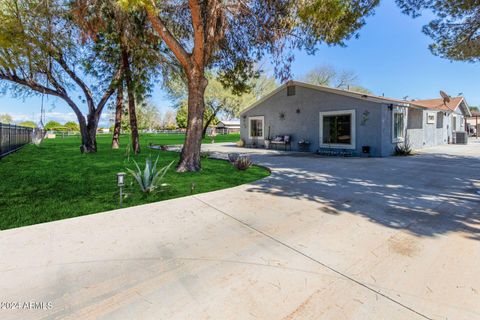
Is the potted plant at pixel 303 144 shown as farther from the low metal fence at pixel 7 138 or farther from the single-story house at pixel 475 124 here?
the single-story house at pixel 475 124

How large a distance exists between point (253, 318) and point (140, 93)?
49.1ft

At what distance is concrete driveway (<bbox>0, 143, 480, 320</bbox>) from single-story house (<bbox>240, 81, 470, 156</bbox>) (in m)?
8.10

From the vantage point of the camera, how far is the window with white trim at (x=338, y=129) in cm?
1289

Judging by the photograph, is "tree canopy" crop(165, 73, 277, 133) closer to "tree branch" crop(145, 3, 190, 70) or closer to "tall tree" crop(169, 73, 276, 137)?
"tall tree" crop(169, 73, 276, 137)

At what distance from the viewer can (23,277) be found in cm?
238

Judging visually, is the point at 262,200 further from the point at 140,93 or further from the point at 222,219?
the point at 140,93

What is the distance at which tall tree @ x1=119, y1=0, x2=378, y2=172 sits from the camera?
7.44 metres

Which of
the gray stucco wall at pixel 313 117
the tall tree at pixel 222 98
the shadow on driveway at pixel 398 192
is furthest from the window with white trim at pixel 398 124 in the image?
the tall tree at pixel 222 98

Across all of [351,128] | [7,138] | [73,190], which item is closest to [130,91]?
[7,138]

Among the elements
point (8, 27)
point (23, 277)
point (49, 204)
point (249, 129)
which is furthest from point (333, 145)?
point (8, 27)

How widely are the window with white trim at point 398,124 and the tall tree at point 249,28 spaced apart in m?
6.18

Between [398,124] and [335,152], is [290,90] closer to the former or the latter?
[335,152]

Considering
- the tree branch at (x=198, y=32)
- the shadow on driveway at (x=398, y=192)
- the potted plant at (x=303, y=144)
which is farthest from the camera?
the potted plant at (x=303, y=144)

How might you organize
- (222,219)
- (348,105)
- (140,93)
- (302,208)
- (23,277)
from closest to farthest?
(23,277)
(222,219)
(302,208)
(348,105)
(140,93)
